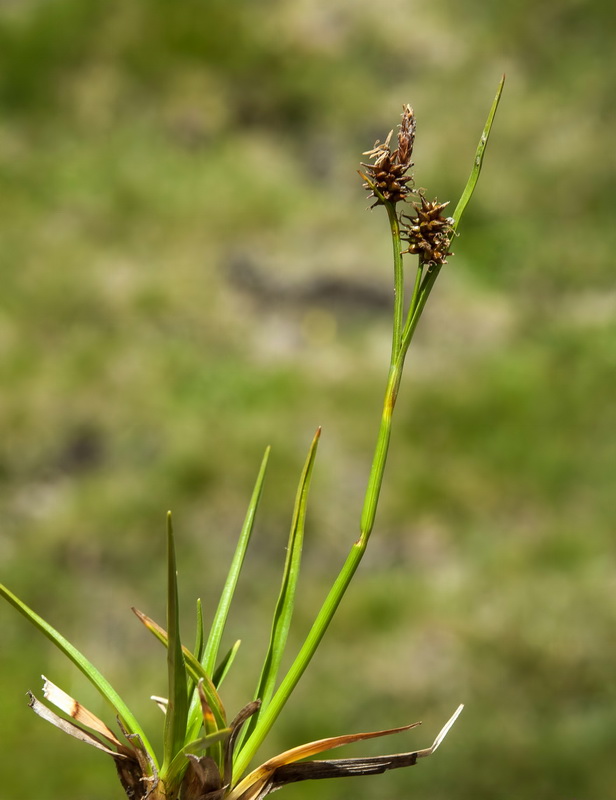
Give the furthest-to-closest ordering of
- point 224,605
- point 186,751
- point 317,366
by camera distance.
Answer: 1. point 317,366
2. point 224,605
3. point 186,751

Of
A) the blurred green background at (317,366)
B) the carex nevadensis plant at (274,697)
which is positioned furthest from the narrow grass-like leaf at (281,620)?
the blurred green background at (317,366)

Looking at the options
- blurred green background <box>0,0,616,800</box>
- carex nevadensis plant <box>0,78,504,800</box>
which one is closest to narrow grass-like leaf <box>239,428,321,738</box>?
carex nevadensis plant <box>0,78,504,800</box>

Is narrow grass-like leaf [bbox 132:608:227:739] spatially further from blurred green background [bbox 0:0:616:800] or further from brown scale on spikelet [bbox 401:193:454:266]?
blurred green background [bbox 0:0:616:800]

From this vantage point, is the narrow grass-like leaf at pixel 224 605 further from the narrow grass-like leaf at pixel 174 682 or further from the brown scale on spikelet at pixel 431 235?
the brown scale on spikelet at pixel 431 235

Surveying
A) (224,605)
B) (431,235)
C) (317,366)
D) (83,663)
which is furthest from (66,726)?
(317,366)

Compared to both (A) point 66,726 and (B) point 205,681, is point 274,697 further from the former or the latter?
(A) point 66,726

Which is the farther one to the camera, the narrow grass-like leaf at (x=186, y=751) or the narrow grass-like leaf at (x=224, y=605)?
the narrow grass-like leaf at (x=224, y=605)
